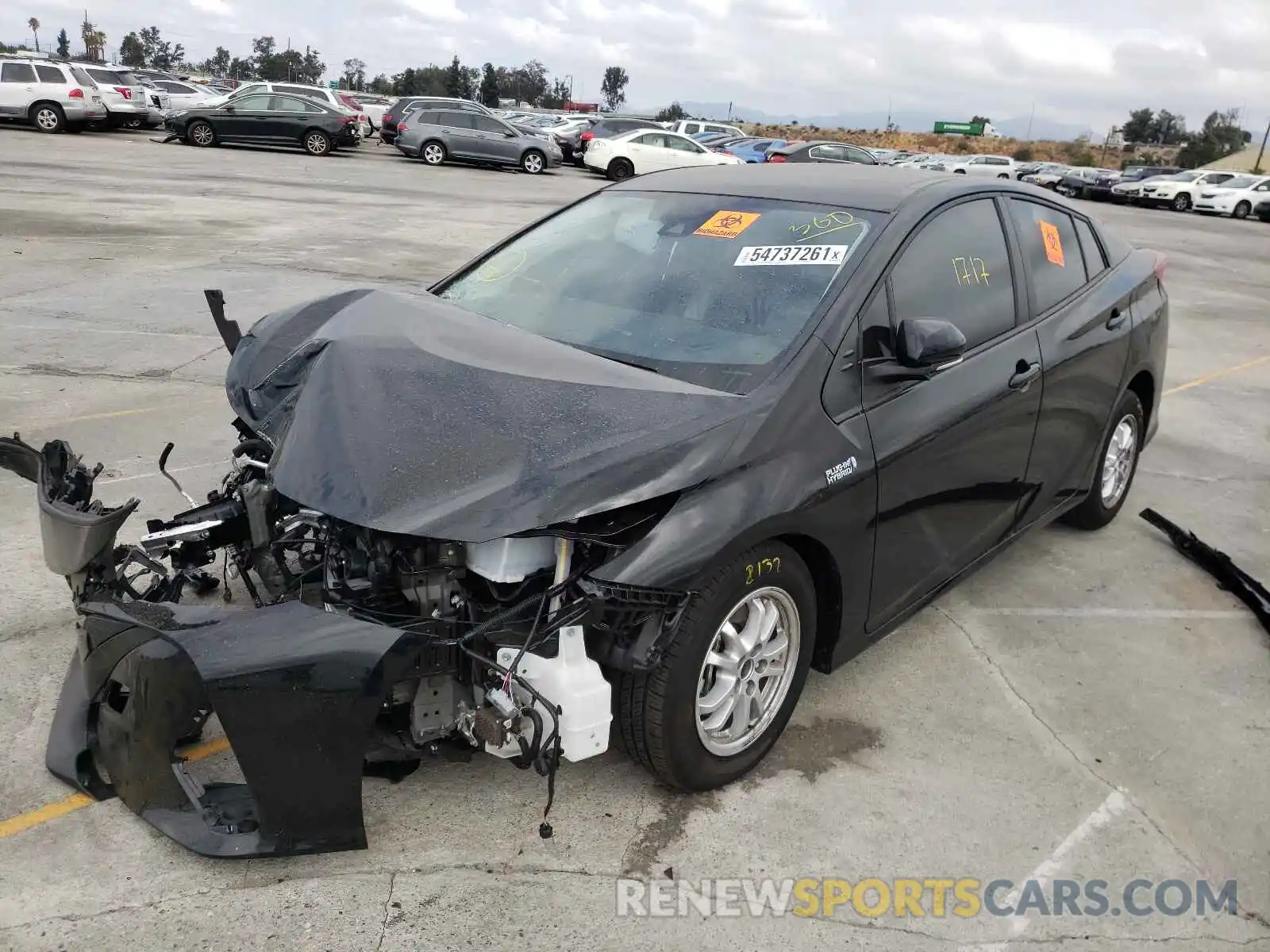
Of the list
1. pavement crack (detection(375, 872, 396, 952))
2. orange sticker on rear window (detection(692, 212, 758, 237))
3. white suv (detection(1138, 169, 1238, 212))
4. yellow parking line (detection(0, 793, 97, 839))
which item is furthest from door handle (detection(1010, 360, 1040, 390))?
white suv (detection(1138, 169, 1238, 212))

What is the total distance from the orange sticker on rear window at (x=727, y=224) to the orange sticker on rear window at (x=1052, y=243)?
1485 millimetres

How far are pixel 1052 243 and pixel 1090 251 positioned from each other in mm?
468

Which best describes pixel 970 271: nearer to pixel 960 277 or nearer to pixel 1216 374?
pixel 960 277

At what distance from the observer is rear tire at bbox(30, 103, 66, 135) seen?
1032 inches

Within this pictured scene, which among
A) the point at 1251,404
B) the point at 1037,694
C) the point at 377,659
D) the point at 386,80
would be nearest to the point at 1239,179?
the point at 1251,404

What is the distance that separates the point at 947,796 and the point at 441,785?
1533 millimetres

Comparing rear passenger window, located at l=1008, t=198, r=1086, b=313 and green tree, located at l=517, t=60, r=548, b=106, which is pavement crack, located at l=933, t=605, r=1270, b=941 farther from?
green tree, located at l=517, t=60, r=548, b=106

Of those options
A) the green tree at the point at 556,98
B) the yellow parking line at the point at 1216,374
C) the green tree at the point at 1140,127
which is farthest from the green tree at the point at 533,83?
the yellow parking line at the point at 1216,374

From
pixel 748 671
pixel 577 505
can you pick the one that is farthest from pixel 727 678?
pixel 577 505

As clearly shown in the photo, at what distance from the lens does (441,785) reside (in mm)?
2947

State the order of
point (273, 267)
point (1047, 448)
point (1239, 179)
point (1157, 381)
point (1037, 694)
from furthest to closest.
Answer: point (1239, 179)
point (273, 267)
point (1157, 381)
point (1047, 448)
point (1037, 694)

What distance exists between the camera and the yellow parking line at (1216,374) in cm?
866

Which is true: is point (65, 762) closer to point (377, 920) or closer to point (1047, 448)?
point (377, 920)

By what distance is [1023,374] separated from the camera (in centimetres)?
383
